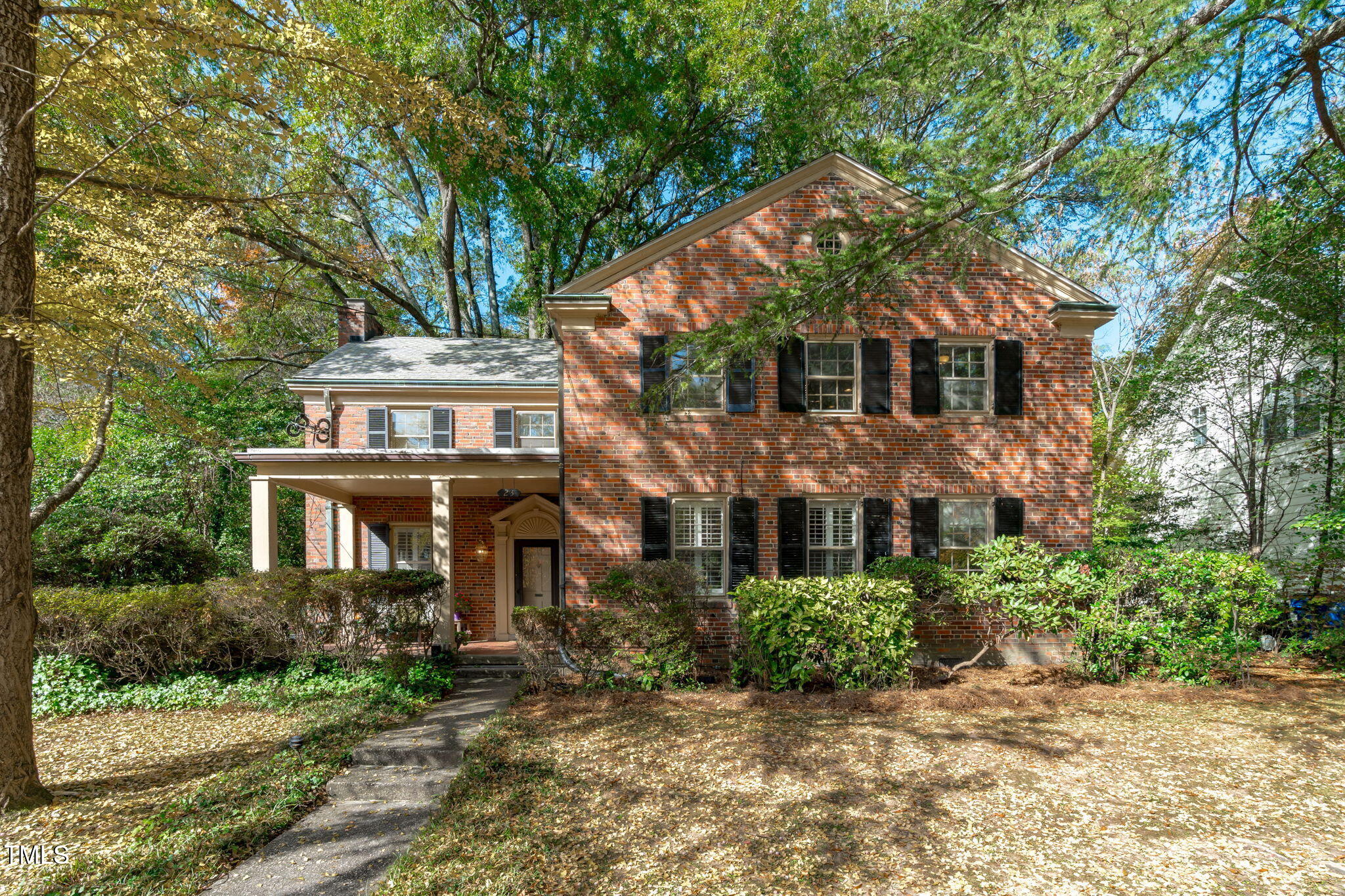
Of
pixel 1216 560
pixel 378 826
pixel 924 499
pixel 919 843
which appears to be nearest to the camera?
pixel 919 843

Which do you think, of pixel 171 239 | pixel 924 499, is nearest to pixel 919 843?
pixel 924 499

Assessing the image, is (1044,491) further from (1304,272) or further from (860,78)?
(860,78)

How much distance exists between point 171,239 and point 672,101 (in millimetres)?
11425

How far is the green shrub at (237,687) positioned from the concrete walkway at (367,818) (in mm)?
1350

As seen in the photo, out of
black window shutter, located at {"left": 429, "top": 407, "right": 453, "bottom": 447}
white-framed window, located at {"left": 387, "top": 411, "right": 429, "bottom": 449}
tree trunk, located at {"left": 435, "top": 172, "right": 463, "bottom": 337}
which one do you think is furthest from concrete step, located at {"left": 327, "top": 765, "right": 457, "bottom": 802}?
tree trunk, located at {"left": 435, "top": 172, "right": 463, "bottom": 337}

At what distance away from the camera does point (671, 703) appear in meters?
7.66

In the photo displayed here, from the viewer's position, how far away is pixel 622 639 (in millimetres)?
A: 8281

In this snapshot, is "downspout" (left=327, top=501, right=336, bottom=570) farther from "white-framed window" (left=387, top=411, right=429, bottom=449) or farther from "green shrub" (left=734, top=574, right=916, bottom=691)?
"green shrub" (left=734, top=574, right=916, bottom=691)

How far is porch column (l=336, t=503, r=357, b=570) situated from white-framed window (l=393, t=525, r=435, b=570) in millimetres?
812

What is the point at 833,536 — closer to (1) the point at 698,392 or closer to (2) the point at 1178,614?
(1) the point at 698,392

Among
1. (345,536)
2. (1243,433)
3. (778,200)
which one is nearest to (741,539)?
(778,200)

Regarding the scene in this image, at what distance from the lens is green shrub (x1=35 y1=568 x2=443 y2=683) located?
27.5 ft

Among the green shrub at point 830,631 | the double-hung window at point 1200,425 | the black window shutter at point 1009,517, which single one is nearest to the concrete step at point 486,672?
the green shrub at point 830,631

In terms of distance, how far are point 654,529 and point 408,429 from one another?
21.3 feet
